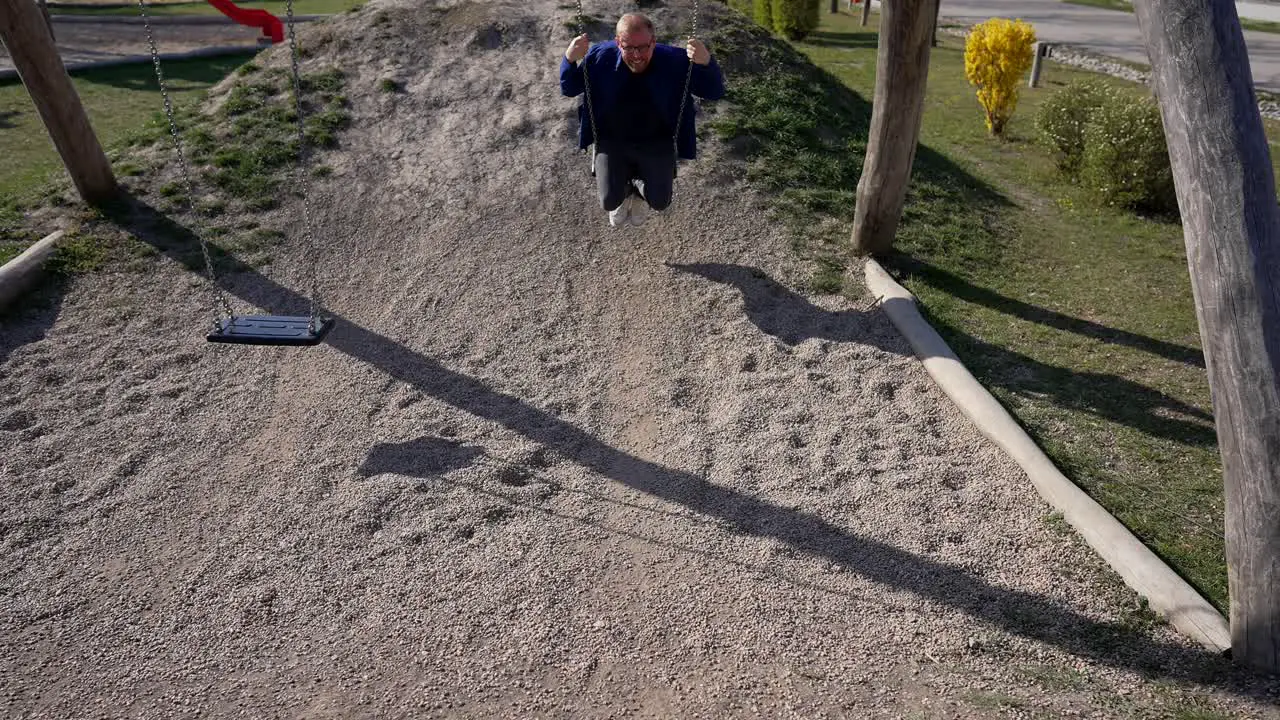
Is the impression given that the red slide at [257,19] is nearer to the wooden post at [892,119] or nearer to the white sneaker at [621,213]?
the white sneaker at [621,213]

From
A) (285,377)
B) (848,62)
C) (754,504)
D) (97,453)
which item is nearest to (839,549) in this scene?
(754,504)

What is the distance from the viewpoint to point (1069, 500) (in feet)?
13.3

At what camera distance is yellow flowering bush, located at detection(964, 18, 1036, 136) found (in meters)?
9.16

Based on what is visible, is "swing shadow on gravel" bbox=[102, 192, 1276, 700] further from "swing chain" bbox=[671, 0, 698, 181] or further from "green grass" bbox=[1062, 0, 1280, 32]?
"green grass" bbox=[1062, 0, 1280, 32]

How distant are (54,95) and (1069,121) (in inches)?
324

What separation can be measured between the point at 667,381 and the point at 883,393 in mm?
1179

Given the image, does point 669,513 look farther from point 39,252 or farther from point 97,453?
point 39,252

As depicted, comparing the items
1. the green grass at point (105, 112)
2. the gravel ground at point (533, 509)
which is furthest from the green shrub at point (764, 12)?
the gravel ground at point (533, 509)

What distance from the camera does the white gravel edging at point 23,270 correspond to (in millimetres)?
5930

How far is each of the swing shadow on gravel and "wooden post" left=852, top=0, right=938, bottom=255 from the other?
118cm

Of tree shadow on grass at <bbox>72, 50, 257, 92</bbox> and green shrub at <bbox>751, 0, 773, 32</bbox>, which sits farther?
green shrub at <bbox>751, 0, 773, 32</bbox>

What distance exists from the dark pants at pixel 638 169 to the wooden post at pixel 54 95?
4.01 m

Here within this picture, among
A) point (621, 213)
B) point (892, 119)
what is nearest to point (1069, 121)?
point (892, 119)

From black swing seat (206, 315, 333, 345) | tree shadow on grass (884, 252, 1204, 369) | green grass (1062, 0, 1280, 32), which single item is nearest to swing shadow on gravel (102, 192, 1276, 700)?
black swing seat (206, 315, 333, 345)
